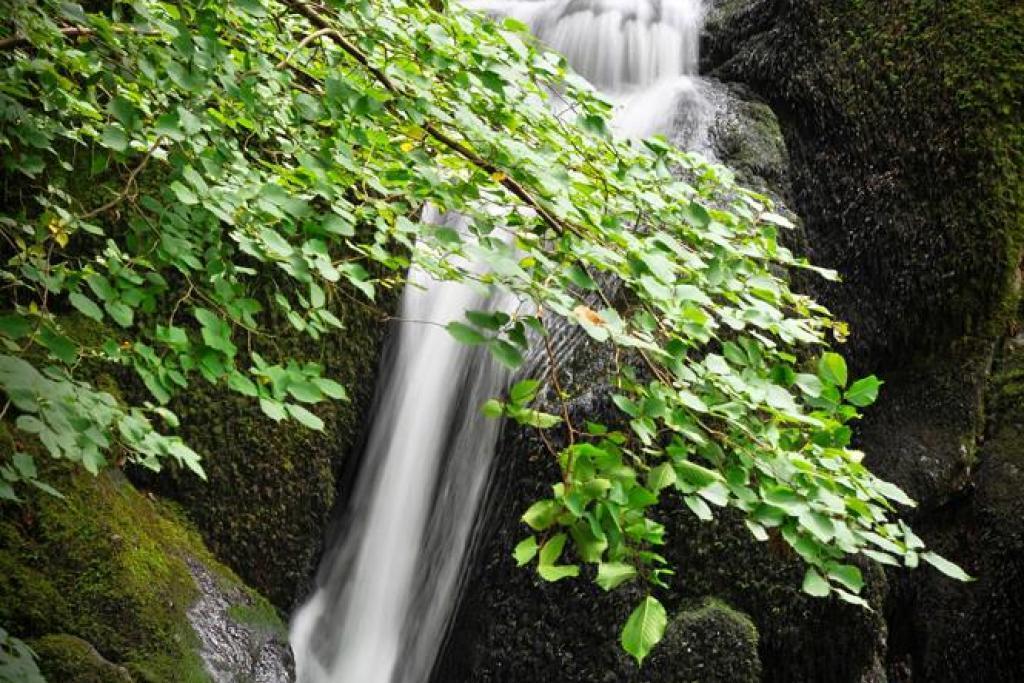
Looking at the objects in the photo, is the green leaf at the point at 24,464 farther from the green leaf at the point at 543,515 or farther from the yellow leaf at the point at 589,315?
the yellow leaf at the point at 589,315

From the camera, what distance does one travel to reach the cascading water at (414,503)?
4184 millimetres

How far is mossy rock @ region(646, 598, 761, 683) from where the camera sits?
11.4 ft

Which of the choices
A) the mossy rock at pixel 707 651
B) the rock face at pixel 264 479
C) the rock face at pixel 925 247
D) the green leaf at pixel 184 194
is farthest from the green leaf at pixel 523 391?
the rock face at pixel 264 479

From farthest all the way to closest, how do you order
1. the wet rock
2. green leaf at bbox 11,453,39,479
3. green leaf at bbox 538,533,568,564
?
the wet rock
green leaf at bbox 11,453,39,479
green leaf at bbox 538,533,568,564

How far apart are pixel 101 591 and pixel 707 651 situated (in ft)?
6.78

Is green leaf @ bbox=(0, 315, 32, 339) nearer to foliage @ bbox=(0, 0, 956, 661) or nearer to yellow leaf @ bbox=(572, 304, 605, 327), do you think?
foliage @ bbox=(0, 0, 956, 661)

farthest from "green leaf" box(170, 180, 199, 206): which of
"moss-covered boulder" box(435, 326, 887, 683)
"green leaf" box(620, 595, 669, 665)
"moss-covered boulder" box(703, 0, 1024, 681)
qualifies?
"moss-covered boulder" box(703, 0, 1024, 681)

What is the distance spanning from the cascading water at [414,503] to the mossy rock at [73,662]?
1.23m

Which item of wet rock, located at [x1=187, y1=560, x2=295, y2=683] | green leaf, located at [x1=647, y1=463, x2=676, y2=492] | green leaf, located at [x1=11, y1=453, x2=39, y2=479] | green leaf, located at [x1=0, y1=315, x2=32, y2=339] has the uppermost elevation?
green leaf, located at [x1=647, y1=463, x2=676, y2=492]

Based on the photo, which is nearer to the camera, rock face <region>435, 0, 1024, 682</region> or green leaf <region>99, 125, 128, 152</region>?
green leaf <region>99, 125, 128, 152</region>

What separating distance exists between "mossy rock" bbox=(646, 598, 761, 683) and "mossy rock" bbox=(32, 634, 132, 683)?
1773mm

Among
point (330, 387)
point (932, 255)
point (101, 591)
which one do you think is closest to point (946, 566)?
point (330, 387)

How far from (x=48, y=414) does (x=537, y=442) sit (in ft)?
7.58

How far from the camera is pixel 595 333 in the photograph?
5.03 feet
